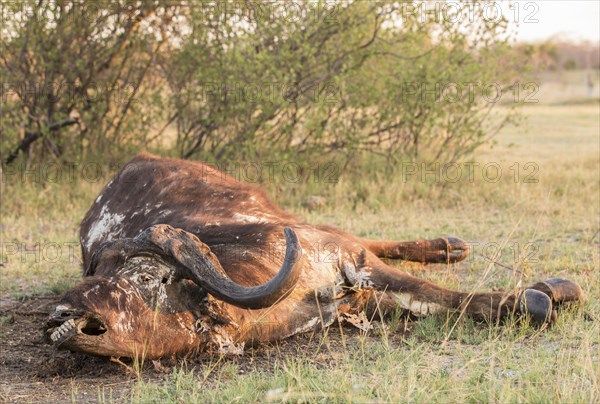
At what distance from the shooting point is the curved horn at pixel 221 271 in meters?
3.25

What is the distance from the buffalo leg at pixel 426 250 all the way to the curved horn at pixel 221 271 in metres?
2.46

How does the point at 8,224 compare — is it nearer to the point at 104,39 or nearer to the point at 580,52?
the point at 104,39

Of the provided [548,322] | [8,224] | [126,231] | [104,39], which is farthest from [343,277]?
[104,39]

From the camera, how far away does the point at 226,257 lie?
4.18m

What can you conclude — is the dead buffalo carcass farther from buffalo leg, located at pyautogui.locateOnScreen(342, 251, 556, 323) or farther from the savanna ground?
the savanna ground

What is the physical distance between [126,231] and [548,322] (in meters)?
2.72

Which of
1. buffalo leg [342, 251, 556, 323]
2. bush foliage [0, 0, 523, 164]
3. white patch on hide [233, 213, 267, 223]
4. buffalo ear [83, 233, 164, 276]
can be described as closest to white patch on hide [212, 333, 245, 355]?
buffalo ear [83, 233, 164, 276]

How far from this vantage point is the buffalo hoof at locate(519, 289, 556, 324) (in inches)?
170

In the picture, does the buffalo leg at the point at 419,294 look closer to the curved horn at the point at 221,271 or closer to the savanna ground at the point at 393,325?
the savanna ground at the point at 393,325

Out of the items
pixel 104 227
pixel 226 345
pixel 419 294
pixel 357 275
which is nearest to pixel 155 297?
pixel 226 345

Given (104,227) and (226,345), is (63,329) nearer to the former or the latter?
(226,345)

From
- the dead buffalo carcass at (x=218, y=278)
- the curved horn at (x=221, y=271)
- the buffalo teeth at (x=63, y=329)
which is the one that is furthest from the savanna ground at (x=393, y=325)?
the curved horn at (x=221, y=271)

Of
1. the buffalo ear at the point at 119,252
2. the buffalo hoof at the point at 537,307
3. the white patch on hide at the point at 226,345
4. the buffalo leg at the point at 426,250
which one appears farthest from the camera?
the buffalo leg at the point at 426,250

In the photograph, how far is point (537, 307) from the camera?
4.32 m
